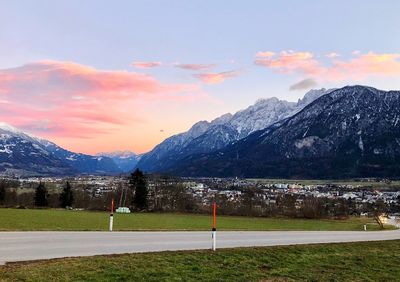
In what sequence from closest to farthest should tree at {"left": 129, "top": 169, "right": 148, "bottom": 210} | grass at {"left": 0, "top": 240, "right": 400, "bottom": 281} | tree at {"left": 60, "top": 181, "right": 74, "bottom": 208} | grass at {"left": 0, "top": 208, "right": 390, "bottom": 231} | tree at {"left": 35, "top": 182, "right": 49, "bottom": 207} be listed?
grass at {"left": 0, "top": 240, "right": 400, "bottom": 281} → grass at {"left": 0, "top": 208, "right": 390, "bottom": 231} → tree at {"left": 129, "top": 169, "right": 148, "bottom": 210} → tree at {"left": 60, "top": 181, "right": 74, "bottom": 208} → tree at {"left": 35, "top": 182, "right": 49, "bottom": 207}

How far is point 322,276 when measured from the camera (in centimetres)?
1769

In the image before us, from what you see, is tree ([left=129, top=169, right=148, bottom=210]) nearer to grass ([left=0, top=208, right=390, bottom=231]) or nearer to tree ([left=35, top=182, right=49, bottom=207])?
tree ([left=35, top=182, right=49, bottom=207])

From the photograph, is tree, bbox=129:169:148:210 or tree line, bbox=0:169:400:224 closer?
tree, bbox=129:169:148:210

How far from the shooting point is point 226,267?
17.4 metres

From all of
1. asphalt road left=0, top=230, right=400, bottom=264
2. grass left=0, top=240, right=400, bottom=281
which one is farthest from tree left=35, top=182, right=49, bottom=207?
grass left=0, top=240, right=400, bottom=281

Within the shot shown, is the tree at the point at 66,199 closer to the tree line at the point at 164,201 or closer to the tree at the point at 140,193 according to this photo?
the tree line at the point at 164,201

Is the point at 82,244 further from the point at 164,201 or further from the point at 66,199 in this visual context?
the point at 66,199

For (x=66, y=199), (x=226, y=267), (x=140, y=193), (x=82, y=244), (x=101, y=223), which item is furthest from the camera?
(x=66, y=199)

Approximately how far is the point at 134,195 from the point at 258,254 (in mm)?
66617

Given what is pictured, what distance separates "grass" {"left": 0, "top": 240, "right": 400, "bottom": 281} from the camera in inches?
559

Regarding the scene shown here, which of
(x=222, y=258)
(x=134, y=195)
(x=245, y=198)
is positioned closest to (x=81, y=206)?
(x=134, y=195)

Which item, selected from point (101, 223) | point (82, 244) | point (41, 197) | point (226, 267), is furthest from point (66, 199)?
point (226, 267)

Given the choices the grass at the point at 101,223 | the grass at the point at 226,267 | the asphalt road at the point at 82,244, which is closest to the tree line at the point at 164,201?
the grass at the point at 101,223

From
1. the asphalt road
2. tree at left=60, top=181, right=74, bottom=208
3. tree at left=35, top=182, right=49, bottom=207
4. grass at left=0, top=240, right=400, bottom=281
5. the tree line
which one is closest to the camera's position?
grass at left=0, top=240, right=400, bottom=281
